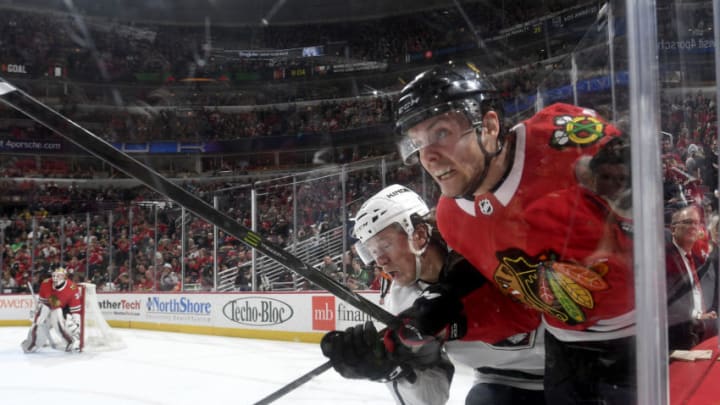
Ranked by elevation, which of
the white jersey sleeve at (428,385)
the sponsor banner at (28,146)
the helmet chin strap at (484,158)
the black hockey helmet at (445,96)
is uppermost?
the sponsor banner at (28,146)

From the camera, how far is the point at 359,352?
1.09m

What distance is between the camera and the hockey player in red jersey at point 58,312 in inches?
203

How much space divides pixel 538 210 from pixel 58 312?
5639 mm

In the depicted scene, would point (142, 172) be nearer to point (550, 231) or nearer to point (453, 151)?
point (453, 151)

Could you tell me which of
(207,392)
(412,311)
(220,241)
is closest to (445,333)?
(412,311)

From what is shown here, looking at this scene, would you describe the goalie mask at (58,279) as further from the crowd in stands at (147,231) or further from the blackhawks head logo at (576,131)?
the blackhawks head logo at (576,131)

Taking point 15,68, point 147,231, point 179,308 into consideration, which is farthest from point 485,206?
point 15,68

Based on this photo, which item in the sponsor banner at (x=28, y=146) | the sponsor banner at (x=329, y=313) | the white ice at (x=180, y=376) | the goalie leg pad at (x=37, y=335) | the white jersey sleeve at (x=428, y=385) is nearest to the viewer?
the white jersey sleeve at (x=428, y=385)

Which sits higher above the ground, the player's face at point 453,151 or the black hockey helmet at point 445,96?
the black hockey helmet at point 445,96

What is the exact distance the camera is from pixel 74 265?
6590 millimetres

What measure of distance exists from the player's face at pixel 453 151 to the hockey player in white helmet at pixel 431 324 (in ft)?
1.07

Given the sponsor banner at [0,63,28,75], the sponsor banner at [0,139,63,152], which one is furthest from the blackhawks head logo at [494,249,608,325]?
the sponsor banner at [0,63,28,75]

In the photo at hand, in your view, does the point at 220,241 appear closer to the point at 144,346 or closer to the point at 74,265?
the point at 144,346

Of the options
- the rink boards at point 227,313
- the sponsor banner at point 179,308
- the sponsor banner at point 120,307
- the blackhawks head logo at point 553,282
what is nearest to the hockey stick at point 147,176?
the blackhawks head logo at point 553,282
